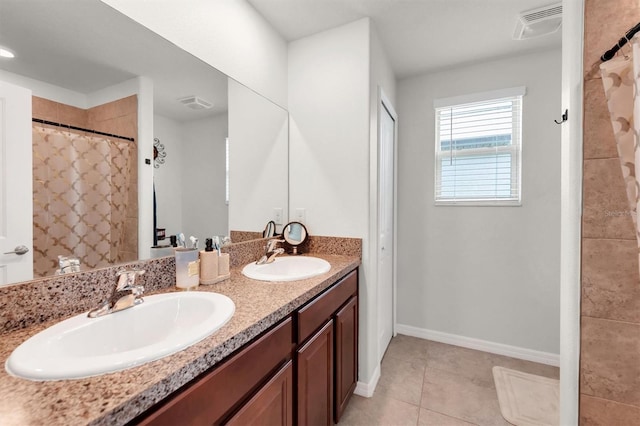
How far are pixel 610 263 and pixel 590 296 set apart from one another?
0.15 metres

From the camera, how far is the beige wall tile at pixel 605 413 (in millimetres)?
1026

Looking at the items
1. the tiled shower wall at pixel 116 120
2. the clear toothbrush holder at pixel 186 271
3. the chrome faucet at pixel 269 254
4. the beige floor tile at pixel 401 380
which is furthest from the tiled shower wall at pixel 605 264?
the tiled shower wall at pixel 116 120

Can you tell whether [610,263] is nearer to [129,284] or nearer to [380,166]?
[380,166]

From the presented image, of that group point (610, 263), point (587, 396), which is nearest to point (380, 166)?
point (610, 263)

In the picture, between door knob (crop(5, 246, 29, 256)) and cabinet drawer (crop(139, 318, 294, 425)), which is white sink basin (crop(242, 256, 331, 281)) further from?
door knob (crop(5, 246, 29, 256))

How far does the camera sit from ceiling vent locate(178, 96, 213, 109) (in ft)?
4.52

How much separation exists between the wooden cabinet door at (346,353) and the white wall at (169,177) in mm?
956

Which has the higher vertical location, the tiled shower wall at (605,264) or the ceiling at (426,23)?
the ceiling at (426,23)

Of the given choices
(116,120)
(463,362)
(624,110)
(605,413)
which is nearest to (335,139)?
(116,120)

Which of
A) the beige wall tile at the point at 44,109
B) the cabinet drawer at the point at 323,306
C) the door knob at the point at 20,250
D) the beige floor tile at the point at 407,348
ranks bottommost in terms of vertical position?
the beige floor tile at the point at 407,348

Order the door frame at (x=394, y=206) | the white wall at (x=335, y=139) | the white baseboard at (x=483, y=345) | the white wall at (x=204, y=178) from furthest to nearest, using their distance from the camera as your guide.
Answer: the white baseboard at (x=483, y=345) < the door frame at (x=394, y=206) < the white wall at (x=335, y=139) < the white wall at (x=204, y=178)

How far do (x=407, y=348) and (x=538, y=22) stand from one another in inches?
103

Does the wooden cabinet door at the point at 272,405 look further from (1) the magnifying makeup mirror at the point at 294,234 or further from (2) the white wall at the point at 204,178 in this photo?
(1) the magnifying makeup mirror at the point at 294,234

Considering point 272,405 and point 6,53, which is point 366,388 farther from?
point 6,53
